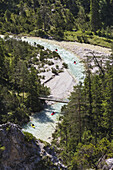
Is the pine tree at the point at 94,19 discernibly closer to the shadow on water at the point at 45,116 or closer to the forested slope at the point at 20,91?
the forested slope at the point at 20,91

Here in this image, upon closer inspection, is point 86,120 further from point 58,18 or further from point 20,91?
point 58,18

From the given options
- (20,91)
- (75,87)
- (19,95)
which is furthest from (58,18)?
(75,87)

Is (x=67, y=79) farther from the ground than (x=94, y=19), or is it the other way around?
(x=94, y=19)

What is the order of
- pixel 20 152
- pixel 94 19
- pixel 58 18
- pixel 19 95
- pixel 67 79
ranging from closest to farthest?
pixel 20 152 → pixel 19 95 → pixel 67 79 → pixel 94 19 → pixel 58 18

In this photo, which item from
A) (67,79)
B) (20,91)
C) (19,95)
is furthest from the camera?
(67,79)

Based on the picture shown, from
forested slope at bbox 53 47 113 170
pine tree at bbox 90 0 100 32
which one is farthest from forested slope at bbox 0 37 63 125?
pine tree at bbox 90 0 100 32

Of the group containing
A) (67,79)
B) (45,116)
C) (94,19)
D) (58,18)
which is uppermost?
(94,19)

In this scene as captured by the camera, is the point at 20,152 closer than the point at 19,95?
Yes

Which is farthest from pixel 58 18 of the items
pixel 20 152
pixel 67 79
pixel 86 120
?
pixel 20 152

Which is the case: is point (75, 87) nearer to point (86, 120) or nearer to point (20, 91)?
point (86, 120)
